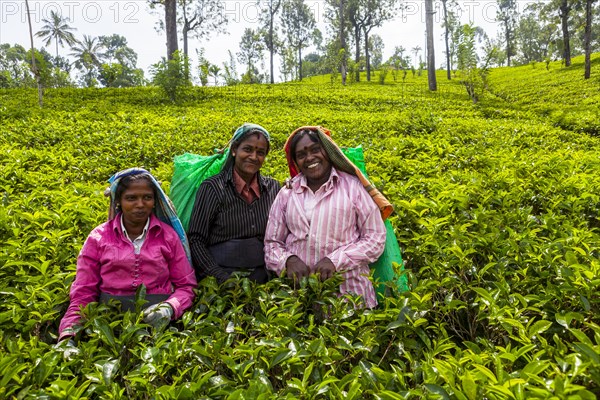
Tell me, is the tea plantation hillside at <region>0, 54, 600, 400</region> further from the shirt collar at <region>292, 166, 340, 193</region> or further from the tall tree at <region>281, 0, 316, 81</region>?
the tall tree at <region>281, 0, 316, 81</region>

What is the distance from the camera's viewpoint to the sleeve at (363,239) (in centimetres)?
232

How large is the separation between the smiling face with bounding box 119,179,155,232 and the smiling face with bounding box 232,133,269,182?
0.59 metres

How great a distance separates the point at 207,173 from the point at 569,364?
2381 mm

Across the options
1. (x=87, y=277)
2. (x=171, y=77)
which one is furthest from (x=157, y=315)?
(x=171, y=77)

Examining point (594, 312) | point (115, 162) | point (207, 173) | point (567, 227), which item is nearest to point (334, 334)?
point (594, 312)

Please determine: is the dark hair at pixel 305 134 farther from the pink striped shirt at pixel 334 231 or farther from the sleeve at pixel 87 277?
the sleeve at pixel 87 277

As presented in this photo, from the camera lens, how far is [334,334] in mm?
1892

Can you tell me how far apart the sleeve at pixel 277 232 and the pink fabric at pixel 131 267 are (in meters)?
0.48

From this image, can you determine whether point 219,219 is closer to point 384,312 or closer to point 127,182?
point 127,182

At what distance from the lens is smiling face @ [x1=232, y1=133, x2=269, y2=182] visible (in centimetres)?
265

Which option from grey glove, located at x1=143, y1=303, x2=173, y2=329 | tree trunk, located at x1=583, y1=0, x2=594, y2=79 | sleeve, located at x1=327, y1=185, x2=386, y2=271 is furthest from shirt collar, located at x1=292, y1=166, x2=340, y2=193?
tree trunk, located at x1=583, y1=0, x2=594, y2=79

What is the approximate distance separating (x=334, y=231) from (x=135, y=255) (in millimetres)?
1182

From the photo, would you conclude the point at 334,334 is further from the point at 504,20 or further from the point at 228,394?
the point at 504,20

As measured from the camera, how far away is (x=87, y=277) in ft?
7.34
